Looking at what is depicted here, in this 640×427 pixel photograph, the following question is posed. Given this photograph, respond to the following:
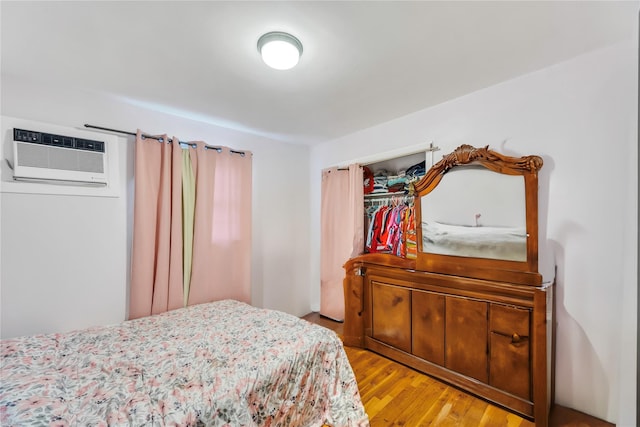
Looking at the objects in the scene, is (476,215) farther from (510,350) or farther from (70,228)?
(70,228)

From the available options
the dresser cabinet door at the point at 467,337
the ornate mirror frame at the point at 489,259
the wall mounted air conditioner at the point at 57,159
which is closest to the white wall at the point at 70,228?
the wall mounted air conditioner at the point at 57,159

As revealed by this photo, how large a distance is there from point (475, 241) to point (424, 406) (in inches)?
47.0

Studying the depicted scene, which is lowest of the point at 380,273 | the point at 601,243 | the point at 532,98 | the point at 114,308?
the point at 114,308

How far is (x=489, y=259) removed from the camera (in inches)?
74.5

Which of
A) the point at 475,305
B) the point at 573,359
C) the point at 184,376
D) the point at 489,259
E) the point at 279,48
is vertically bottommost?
the point at 573,359

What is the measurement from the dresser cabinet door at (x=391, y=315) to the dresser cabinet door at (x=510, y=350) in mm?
618

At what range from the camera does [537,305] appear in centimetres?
162

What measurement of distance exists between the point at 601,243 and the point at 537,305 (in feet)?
1.88

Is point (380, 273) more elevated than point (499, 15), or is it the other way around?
point (499, 15)

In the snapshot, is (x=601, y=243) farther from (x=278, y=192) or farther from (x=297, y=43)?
(x=278, y=192)

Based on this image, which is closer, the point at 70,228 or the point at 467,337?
the point at 467,337

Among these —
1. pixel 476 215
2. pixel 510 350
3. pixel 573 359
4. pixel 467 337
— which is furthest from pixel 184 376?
pixel 573 359

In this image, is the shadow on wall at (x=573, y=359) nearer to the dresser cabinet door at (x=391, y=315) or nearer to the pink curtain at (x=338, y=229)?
the dresser cabinet door at (x=391, y=315)

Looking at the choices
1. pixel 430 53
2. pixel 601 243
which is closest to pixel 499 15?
pixel 430 53
